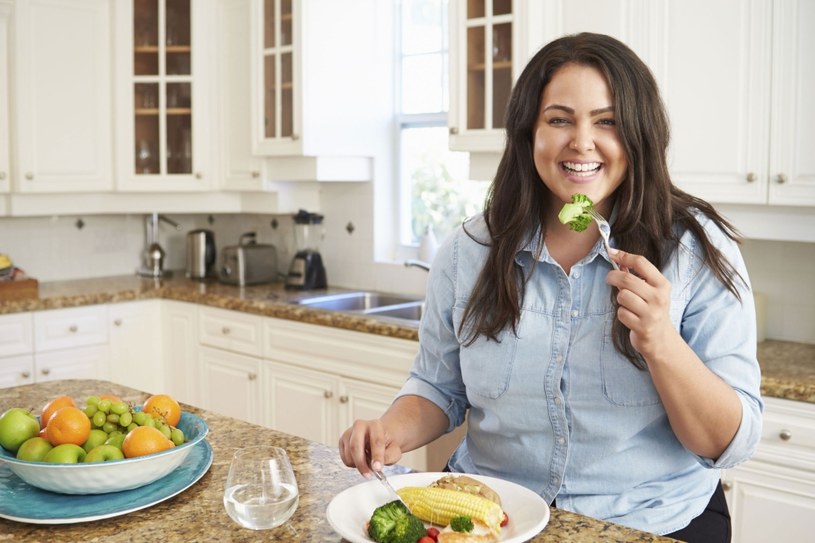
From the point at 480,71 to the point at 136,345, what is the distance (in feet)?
6.49

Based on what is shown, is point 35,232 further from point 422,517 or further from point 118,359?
point 422,517

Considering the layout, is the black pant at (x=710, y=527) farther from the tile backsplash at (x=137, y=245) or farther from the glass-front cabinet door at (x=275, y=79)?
the glass-front cabinet door at (x=275, y=79)

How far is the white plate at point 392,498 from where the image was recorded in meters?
1.19

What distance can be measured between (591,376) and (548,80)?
508mm

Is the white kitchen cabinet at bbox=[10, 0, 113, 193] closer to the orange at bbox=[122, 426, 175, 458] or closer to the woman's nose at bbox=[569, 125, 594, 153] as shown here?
the orange at bbox=[122, 426, 175, 458]

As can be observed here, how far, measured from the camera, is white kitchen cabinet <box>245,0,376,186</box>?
376 centimetres

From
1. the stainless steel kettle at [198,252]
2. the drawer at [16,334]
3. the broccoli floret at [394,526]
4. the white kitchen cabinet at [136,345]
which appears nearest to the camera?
the broccoli floret at [394,526]

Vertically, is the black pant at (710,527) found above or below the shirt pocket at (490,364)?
below

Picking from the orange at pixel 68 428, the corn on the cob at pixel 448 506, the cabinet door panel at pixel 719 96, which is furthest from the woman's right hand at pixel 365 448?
the cabinet door panel at pixel 719 96

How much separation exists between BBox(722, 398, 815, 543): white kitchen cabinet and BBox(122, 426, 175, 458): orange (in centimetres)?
162

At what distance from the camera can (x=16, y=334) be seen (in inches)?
146

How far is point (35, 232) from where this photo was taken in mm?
4363

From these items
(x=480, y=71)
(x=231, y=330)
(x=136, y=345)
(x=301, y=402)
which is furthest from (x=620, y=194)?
(x=136, y=345)

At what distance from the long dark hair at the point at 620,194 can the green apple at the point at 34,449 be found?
72cm
